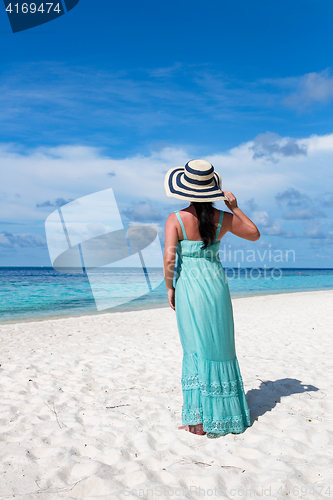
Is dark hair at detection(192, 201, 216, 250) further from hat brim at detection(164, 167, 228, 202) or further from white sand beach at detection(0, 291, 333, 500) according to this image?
white sand beach at detection(0, 291, 333, 500)

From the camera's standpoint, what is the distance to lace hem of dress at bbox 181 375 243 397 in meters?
3.12

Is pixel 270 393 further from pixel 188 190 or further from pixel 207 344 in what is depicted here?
pixel 188 190

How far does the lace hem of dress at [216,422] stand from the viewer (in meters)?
3.13

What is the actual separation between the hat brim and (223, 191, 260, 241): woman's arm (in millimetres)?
170

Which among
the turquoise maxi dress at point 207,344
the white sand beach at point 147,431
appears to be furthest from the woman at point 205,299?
the white sand beach at point 147,431

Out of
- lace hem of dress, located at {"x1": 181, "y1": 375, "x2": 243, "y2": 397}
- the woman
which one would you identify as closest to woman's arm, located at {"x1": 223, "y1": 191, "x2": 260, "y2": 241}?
the woman

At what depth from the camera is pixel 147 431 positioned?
3342 millimetres

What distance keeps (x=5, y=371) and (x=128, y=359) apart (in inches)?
78.3

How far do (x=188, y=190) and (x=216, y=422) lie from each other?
2.10 metres

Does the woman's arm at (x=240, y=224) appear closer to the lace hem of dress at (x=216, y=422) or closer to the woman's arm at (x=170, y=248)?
the woman's arm at (x=170, y=248)

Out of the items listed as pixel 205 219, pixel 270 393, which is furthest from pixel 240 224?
pixel 270 393

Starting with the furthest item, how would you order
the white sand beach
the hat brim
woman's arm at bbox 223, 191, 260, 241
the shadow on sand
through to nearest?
the shadow on sand, woman's arm at bbox 223, 191, 260, 241, the hat brim, the white sand beach

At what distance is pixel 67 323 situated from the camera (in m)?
11.6

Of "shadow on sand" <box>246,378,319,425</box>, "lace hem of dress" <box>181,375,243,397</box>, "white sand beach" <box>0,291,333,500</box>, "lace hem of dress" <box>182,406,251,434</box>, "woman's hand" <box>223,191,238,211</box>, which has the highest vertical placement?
"woman's hand" <box>223,191,238,211</box>
